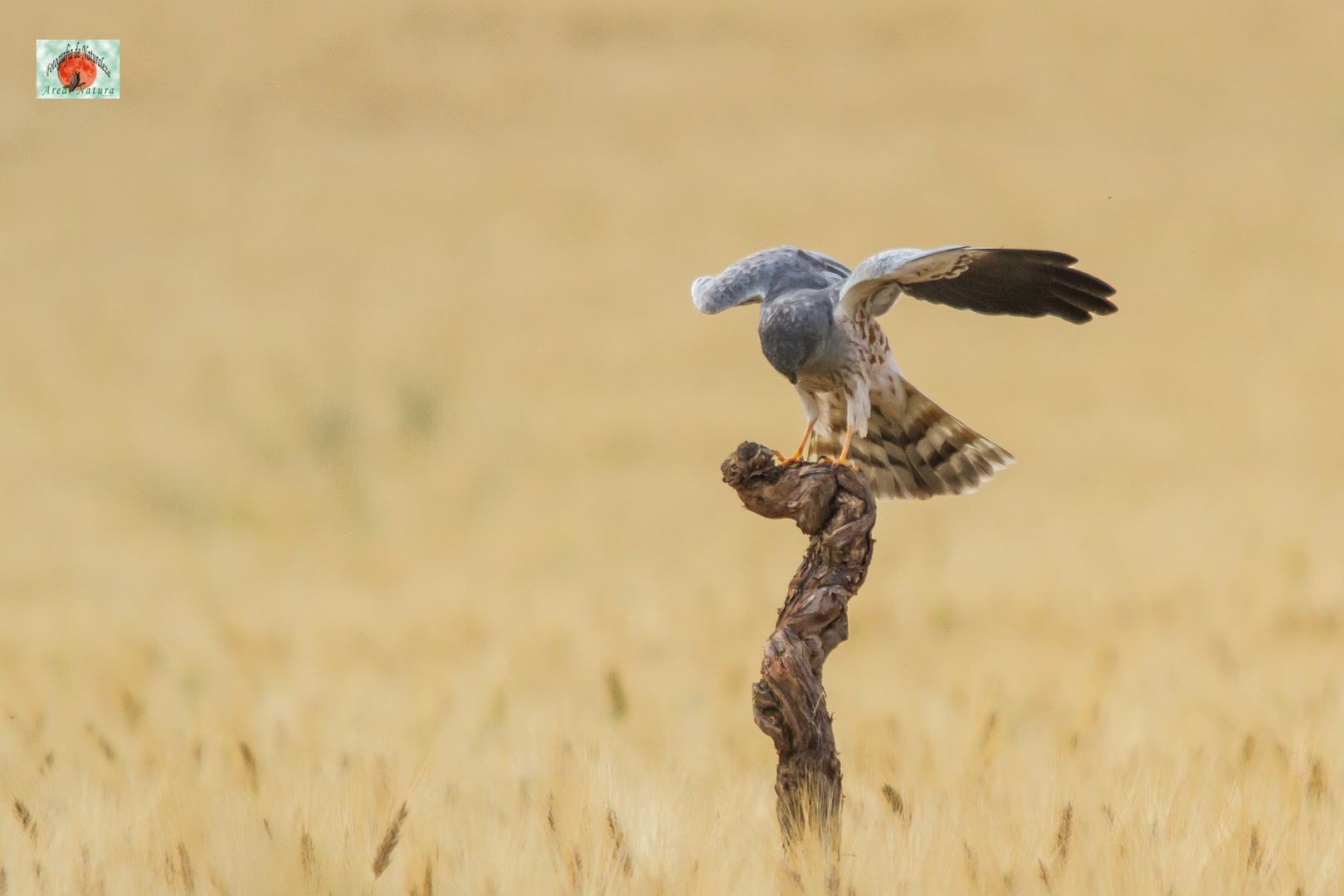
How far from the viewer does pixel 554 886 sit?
9.98 ft

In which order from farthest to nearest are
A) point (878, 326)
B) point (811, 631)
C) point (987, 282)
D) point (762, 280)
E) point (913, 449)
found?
point (913, 449)
point (762, 280)
point (878, 326)
point (987, 282)
point (811, 631)

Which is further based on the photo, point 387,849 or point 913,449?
point 913,449

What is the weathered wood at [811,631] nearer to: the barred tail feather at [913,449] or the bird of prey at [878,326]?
the bird of prey at [878,326]

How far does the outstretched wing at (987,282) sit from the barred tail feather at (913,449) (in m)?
0.39

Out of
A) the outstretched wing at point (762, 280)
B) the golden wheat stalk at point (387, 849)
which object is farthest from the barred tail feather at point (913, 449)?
the golden wheat stalk at point (387, 849)

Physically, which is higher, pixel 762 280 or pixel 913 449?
pixel 762 280

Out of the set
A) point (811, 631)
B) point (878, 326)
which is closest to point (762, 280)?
point (878, 326)

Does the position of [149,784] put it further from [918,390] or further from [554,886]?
[918,390]

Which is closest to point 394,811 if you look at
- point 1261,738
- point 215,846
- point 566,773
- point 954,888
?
point 215,846

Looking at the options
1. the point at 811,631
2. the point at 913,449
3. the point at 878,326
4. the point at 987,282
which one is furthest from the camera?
the point at 913,449

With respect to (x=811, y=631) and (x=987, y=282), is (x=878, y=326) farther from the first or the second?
(x=811, y=631)

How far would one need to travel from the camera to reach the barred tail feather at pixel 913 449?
366 cm

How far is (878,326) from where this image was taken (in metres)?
3.41

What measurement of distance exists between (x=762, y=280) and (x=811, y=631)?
3.69ft
